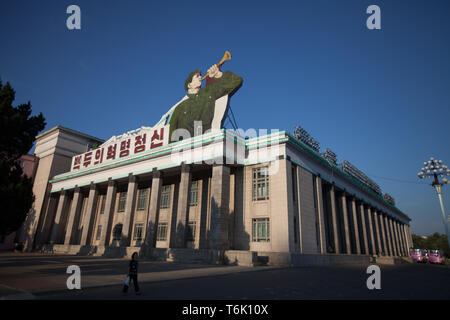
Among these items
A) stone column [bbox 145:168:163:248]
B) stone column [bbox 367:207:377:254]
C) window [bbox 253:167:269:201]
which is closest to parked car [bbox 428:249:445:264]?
stone column [bbox 367:207:377:254]

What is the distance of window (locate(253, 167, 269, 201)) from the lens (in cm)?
2632

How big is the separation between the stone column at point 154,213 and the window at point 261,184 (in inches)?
415

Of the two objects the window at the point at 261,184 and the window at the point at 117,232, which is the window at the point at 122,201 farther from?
the window at the point at 261,184

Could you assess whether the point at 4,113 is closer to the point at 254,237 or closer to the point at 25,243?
the point at 254,237

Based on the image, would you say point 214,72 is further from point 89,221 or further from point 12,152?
point 89,221

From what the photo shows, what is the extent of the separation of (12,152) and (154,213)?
50.9 feet

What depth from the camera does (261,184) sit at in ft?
87.8

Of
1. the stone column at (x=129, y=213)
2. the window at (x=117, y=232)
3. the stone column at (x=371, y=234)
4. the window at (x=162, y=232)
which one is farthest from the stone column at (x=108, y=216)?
the stone column at (x=371, y=234)

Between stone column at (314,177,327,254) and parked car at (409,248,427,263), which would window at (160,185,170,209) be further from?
parked car at (409,248,427,263)

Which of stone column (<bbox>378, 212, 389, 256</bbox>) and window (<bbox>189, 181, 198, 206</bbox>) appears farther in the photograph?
stone column (<bbox>378, 212, 389, 256</bbox>)

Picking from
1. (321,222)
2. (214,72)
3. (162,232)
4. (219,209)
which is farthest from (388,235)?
(214,72)

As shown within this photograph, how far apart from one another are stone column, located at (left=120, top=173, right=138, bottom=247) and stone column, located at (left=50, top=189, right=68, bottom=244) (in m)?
16.1
